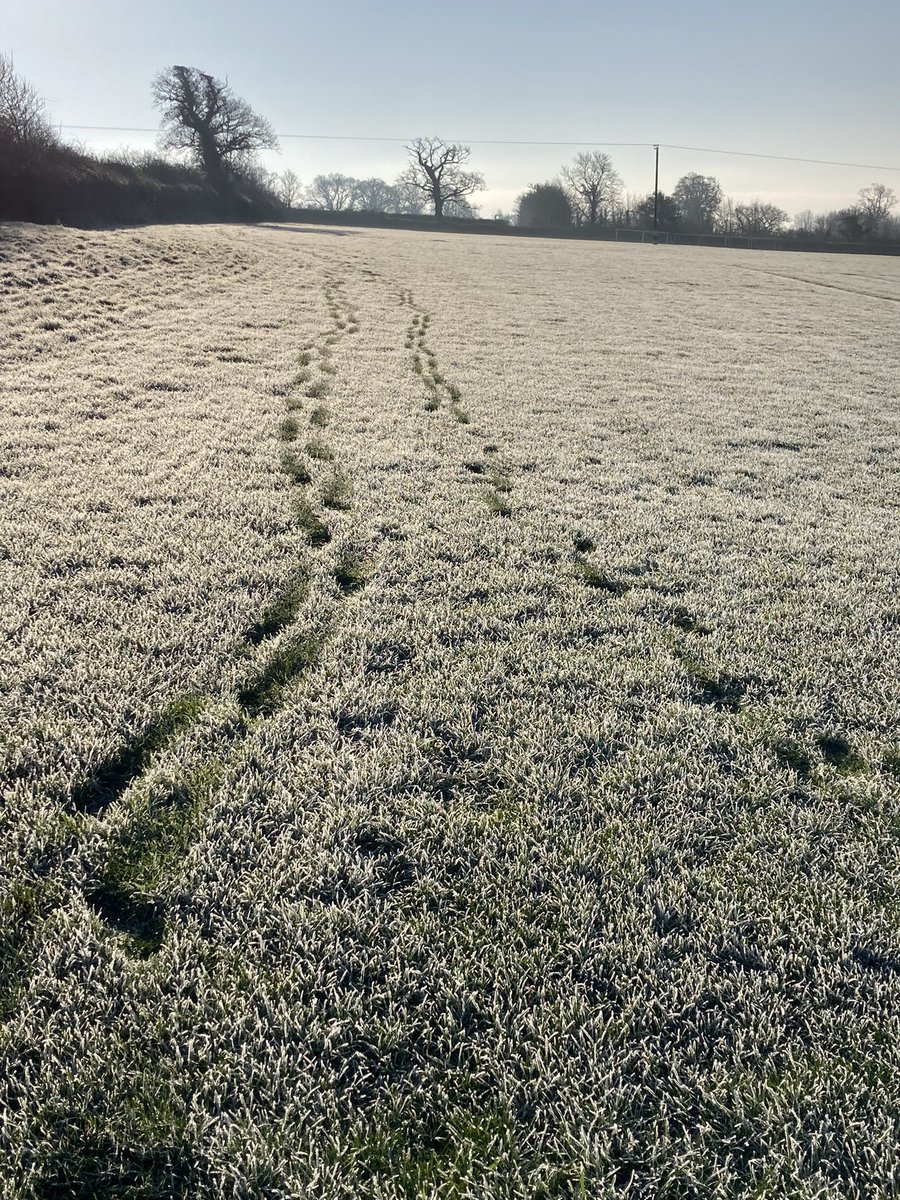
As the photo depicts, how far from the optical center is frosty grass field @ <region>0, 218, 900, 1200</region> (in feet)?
5.53

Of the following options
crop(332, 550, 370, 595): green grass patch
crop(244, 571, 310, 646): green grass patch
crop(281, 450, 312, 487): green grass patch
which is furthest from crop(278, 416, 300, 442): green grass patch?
crop(244, 571, 310, 646): green grass patch

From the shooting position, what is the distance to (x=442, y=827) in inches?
100

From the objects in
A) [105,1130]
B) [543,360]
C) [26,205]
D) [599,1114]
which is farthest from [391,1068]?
[26,205]

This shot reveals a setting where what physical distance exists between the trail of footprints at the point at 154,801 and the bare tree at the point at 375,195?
11973cm

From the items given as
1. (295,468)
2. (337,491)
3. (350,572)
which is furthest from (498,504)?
(295,468)

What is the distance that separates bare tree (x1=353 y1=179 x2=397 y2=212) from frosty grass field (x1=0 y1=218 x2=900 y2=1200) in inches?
4642

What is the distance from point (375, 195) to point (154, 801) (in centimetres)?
12351

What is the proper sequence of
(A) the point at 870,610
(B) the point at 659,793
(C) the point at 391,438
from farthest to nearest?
(C) the point at 391,438 < (A) the point at 870,610 < (B) the point at 659,793

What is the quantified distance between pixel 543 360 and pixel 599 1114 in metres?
12.2

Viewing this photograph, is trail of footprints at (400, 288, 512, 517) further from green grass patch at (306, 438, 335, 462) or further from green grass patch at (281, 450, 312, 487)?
green grass patch at (281, 450, 312, 487)

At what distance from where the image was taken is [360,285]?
20.1 meters

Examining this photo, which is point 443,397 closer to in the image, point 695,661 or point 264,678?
point 695,661

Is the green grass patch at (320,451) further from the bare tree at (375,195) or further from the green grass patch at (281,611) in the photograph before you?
the bare tree at (375,195)

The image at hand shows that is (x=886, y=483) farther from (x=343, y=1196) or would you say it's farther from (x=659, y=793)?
(x=343, y=1196)
